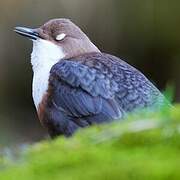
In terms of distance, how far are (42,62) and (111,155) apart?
4204mm

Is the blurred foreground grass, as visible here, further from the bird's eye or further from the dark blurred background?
the dark blurred background

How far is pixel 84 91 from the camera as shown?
602 cm

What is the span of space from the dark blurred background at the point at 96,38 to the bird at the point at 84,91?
6.05 metres

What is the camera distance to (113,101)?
19.1ft

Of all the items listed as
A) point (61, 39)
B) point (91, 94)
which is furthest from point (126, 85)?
point (61, 39)

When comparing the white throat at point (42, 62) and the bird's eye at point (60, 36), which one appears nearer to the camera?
the white throat at point (42, 62)

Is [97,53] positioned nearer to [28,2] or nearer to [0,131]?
[0,131]

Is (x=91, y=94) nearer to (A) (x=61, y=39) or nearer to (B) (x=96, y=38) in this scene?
(A) (x=61, y=39)

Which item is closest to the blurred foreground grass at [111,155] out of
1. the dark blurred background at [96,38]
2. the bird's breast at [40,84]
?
the bird's breast at [40,84]

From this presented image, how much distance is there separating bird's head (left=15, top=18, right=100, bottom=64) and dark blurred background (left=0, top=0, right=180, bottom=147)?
555 cm

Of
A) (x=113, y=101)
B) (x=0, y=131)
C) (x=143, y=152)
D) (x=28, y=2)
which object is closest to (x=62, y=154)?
(x=143, y=152)

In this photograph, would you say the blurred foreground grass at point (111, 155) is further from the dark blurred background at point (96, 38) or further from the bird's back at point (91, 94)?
the dark blurred background at point (96, 38)

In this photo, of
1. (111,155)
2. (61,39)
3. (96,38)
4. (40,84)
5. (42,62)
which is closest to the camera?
(111,155)

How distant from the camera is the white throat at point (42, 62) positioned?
20.6 ft
